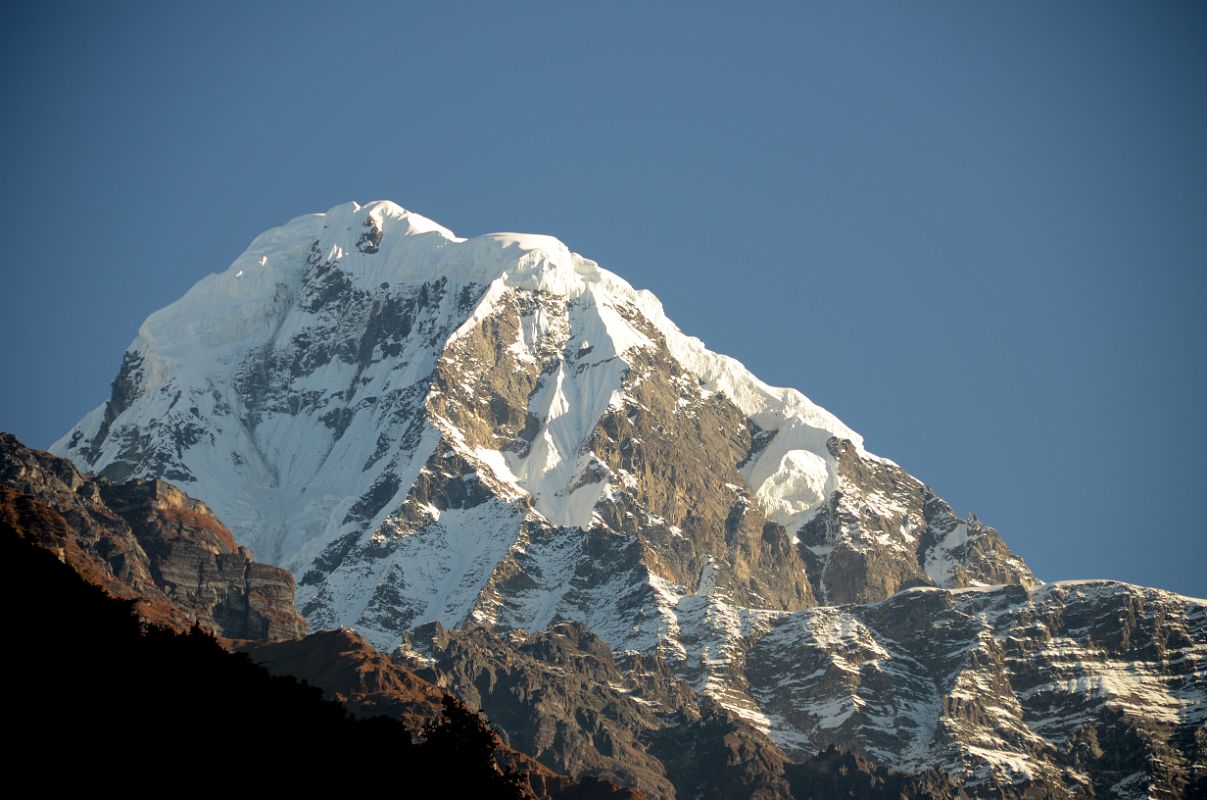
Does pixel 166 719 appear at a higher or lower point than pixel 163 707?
lower

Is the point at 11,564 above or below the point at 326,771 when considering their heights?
above

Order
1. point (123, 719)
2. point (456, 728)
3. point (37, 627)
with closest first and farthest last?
point (123, 719) < point (37, 627) < point (456, 728)

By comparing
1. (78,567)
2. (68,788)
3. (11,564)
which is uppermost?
(78,567)

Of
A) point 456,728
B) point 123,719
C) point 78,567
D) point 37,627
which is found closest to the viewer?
point 123,719

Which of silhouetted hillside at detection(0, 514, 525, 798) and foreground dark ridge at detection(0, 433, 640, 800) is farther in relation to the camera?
foreground dark ridge at detection(0, 433, 640, 800)

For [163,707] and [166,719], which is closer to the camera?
[166,719]

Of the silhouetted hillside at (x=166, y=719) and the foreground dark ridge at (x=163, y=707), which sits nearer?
the silhouetted hillside at (x=166, y=719)

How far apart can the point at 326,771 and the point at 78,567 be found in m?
80.5

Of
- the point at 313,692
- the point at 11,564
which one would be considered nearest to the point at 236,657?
the point at 313,692

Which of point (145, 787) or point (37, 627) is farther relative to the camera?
point (37, 627)

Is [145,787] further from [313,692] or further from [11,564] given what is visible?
[313,692]

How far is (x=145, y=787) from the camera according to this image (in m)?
107

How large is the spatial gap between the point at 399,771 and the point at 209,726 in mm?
10960

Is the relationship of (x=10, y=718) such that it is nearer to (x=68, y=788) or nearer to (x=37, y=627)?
(x=68, y=788)
